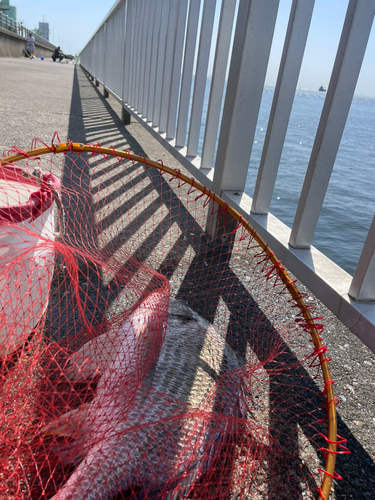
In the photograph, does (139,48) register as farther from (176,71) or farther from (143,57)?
(176,71)

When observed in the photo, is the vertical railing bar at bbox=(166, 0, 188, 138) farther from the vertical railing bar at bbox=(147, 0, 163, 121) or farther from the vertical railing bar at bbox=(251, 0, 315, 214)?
the vertical railing bar at bbox=(251, 0, 315, 214)

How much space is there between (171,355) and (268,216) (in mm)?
1778

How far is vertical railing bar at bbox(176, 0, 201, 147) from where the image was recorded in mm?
4582

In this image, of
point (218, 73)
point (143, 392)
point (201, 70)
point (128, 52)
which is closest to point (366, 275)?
point (143, 392)

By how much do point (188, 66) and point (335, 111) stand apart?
3086mm

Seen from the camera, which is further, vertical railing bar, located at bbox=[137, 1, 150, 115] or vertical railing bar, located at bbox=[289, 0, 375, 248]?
vertical railing bar, located at bbox=[137, 1, 150, 115]

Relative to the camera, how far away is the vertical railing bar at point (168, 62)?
550 centimetres

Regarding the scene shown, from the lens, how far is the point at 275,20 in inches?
125

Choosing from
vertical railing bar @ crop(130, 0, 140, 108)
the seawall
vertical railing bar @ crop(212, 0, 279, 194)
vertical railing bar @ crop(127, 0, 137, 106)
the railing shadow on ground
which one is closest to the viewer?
the railing shadow on ground

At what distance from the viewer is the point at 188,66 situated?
490 centimetres

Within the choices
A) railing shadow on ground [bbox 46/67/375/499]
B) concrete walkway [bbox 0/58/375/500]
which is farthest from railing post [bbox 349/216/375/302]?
concrete walkway [bbox 0/58/375/500]

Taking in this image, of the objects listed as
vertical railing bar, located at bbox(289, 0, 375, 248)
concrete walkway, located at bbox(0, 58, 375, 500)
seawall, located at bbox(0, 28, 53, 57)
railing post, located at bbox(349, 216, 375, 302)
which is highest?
seawall, located at bbox(0, 28, 53, 57)

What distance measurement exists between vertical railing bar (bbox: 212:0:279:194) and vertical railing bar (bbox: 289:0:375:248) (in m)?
1.05

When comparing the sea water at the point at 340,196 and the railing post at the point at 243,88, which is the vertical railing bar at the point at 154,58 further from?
the railing post at the point at 243,88
